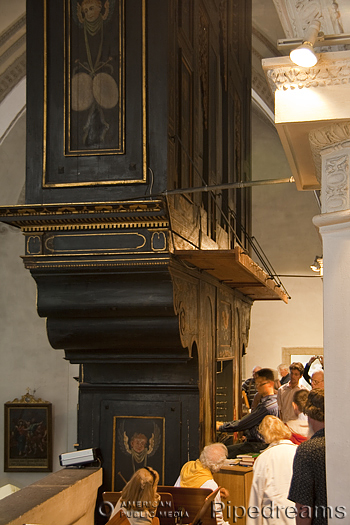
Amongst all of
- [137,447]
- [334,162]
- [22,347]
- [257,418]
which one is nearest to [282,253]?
[22,347]

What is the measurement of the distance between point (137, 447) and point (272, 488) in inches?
92.1

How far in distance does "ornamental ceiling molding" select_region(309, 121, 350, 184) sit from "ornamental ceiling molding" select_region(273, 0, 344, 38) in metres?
0.45

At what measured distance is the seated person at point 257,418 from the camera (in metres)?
6.94

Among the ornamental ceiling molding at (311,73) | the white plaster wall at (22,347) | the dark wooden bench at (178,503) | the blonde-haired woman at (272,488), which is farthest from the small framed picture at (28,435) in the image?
the ornamental ceiling molding at (311,73)

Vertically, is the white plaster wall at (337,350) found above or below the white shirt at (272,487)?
above

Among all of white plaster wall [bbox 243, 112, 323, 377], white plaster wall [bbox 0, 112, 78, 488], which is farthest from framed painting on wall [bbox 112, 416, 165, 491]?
white plaster wall [bbox 243, 112, 323, 377]

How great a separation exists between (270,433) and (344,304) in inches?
84.6

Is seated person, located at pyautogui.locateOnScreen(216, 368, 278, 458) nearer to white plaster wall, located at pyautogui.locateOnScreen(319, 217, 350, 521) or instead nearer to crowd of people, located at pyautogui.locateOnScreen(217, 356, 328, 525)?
crowd of people, located at pyautogui.locateOnScreen(217, 356, 328, 525)

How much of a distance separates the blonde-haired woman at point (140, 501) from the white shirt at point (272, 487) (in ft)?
2.36

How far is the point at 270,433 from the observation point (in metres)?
4.99

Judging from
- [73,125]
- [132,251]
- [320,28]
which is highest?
[73,125]

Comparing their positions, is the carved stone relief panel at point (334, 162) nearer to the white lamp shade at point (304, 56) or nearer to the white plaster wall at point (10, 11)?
the white lamp shade at point (304, 56)

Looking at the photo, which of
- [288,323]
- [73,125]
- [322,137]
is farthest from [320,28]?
[288,323]

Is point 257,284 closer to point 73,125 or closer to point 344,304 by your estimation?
point 73,125
